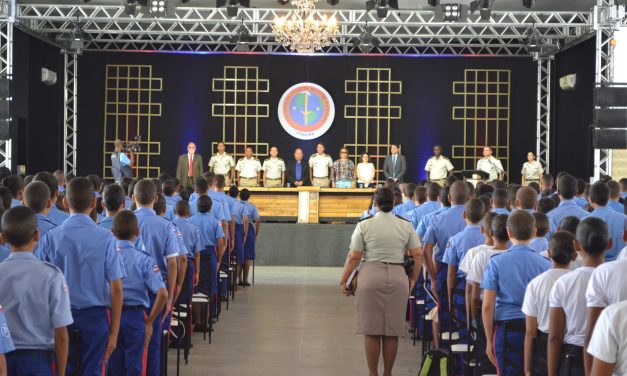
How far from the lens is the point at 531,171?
2270 centimetres

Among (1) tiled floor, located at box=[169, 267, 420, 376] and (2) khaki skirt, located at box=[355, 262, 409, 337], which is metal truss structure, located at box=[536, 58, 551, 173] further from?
(2) khaki skirt, located at box=[355, 262, 409, 337]

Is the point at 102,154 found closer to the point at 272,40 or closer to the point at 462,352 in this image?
the point at 272,40

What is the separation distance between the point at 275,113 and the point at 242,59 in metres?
1.55

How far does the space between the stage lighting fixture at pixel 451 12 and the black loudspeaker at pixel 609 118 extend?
3171 millimetres

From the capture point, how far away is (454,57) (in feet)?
81.1

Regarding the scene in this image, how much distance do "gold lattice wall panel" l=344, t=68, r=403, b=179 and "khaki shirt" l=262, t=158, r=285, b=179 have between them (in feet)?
8.84

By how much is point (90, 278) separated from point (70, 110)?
18917 millimetres

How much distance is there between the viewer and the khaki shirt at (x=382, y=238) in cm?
755

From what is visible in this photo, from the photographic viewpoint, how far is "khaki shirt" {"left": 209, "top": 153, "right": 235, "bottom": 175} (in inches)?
901

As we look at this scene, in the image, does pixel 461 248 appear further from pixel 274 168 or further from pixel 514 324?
pixel 274 168

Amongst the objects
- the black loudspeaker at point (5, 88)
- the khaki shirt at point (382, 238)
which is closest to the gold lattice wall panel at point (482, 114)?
the black loudspeaker at point (5, 88)

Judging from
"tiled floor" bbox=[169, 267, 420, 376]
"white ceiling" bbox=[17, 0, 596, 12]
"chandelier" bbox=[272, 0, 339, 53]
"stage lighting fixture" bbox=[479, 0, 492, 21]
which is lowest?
"tiled floor" bbox=[169, 267, 420, 376]

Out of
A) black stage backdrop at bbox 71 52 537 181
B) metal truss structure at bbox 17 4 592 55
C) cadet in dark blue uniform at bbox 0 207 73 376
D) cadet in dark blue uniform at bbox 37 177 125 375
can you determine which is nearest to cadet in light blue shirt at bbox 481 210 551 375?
cadet in dark blue uniform at bbox 37 177 125 375

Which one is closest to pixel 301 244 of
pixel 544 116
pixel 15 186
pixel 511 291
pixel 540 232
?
pixel 544 116
